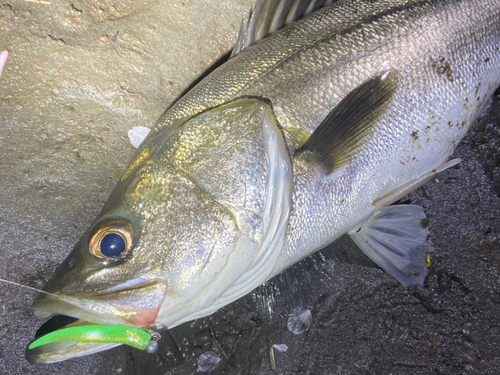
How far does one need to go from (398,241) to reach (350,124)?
0.90m

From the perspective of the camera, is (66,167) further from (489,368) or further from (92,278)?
(489,368)

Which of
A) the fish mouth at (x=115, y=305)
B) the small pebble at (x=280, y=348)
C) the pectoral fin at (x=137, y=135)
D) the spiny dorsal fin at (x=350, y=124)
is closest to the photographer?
the fish mouth at (x=115, y=305)

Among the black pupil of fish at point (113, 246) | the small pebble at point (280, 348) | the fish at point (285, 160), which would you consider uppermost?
the fish at point (285, 160)

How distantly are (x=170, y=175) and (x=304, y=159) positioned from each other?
63cm

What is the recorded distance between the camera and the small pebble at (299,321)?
80.7 inches

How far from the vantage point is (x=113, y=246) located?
138 cm

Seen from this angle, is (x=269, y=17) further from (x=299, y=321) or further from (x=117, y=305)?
(x=299, y=321)

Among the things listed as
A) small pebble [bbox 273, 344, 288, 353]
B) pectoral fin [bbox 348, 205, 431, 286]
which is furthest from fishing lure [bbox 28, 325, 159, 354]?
pectoral fin [bbox 348, 205, 431, 286]

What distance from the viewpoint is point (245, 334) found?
204cm

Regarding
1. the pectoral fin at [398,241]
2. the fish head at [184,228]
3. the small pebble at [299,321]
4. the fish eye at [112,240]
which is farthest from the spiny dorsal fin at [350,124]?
the small pebble at [299,321]

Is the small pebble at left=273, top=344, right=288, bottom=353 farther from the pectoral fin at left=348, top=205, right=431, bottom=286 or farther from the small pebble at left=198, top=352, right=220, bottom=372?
the pectoral fin at left=348, top=205, right=431, bottom=286

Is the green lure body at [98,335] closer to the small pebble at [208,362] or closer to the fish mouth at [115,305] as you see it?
the fish mouth at [115,305]

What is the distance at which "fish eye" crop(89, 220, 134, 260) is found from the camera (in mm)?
1380

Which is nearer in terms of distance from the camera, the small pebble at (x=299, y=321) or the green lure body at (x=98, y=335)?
the green lure body at (x=98, y=335)
